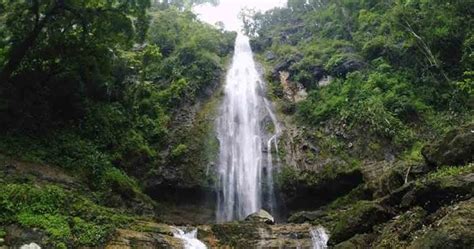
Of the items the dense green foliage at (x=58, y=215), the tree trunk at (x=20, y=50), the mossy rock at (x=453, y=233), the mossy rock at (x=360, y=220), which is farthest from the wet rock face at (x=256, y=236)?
the tree trunk at (x=20, y=50)

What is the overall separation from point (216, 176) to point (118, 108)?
520 centimetres

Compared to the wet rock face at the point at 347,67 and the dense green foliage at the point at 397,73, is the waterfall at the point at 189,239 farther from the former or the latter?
the wet rock face at the point at 347,67

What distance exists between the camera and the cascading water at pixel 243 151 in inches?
771

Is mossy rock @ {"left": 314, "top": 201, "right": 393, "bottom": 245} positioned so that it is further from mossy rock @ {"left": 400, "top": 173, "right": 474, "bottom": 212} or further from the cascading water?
the cascading water

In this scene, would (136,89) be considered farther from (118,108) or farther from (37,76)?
(37,76)

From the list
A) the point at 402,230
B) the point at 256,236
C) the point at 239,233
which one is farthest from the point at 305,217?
the point at 402,230

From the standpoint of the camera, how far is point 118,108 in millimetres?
20031

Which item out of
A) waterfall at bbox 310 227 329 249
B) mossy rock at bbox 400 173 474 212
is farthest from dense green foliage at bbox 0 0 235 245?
mossy rock at bbox 400 173 474 212

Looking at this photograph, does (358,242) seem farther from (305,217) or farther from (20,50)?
(20,50)

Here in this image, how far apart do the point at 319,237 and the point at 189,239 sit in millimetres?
3729

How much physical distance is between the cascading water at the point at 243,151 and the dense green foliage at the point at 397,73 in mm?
2023

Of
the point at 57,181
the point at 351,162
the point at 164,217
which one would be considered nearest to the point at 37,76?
the point at 57,181

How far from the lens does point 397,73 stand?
23406mm

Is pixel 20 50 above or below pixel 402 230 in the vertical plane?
above
